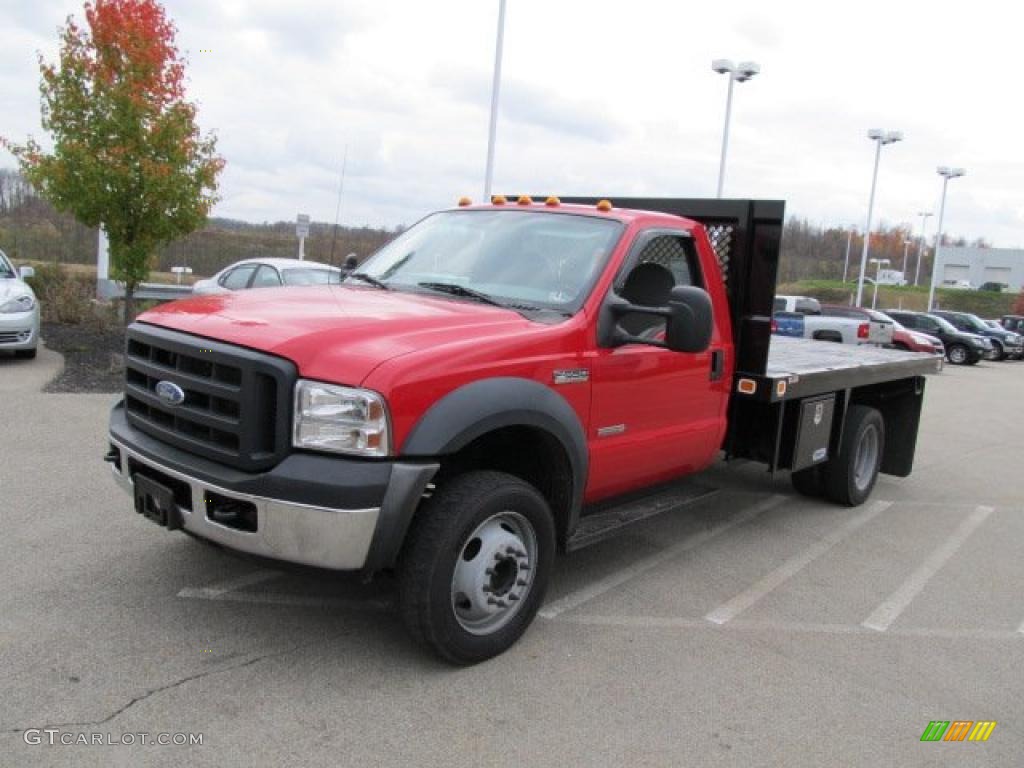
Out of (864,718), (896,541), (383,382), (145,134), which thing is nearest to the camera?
(383,382)

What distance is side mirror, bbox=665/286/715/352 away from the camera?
4.03m


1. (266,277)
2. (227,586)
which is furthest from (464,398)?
(266,277)

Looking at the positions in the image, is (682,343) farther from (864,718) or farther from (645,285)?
(864,718)

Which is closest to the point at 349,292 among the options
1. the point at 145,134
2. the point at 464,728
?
the point at 464,728

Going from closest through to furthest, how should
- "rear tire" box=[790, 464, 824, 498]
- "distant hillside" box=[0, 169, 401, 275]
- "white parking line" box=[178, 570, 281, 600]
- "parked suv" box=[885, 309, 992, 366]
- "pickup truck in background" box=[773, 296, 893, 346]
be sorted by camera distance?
1. "white parking line" box=[178, 570, 281, 600]
2. "rear tire" box=[790, 464, 824, 498]
3. "distant hillside" box=[0, 169, 401, 275]
4. "pickup truck in background" box=[773, 296, 893, 346]
5. "parked suv" box=[885, 309, 992, 366]

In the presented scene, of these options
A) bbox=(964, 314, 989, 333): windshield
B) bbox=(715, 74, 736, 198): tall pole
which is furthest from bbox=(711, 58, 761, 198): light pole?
bbox=(964, 314, 989, 333): windshield

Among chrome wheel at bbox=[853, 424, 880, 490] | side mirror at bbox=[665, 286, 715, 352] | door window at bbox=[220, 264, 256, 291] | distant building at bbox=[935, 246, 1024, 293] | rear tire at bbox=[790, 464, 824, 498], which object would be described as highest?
distant building at bbox=[935, 246, 1024, 293]

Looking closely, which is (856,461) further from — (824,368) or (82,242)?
(82,242)

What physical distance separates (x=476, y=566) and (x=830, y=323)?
72.2ft

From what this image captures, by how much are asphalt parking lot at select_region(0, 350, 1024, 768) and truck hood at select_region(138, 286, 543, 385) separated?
866 mm

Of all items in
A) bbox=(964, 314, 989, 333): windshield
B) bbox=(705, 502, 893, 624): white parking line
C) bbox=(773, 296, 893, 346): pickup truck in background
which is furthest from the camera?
bbox=(964, 314, 989, 333): windshield

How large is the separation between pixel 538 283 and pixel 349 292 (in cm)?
98

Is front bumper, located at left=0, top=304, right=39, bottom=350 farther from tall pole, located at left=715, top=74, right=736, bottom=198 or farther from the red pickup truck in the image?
tall pole, located at left=715, top=74, right=736, bottom=198

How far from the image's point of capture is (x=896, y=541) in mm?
6348
